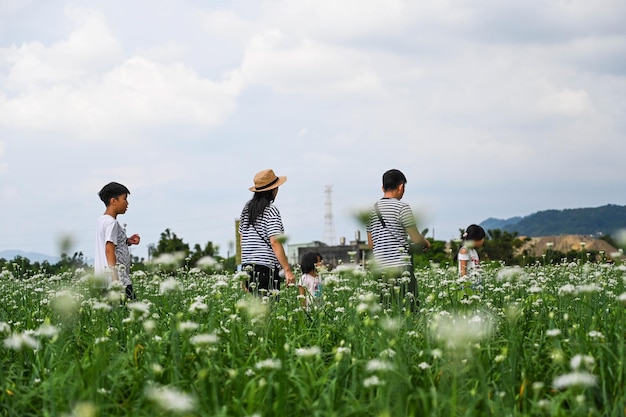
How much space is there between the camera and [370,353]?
4930 millimetres

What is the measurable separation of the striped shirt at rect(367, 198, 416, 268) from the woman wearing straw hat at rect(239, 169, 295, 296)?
1.06m

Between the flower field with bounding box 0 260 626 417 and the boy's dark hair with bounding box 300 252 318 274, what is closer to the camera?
the flower field with bounding box 0 260 626 417

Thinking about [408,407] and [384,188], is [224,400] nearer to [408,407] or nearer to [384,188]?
[408,407]

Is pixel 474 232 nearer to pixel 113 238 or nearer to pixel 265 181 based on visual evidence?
pixel 265 181

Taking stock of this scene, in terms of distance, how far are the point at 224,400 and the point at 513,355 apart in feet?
5.78

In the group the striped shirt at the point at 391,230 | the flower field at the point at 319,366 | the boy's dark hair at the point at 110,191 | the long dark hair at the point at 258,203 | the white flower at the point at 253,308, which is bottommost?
the flower field at the point at 319,366

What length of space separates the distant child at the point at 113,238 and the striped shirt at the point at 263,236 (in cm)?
121

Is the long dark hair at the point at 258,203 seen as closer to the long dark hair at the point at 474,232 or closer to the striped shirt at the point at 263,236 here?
the striped shirt at the point at 263,236

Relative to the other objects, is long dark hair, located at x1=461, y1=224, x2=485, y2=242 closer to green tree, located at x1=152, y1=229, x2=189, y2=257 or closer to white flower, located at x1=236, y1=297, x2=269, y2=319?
white flower, located at x1=236, y1=297, x2=269, y2=319

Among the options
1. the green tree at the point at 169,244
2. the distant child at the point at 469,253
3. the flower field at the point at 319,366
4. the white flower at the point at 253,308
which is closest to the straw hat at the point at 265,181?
the flower field at the point at 319,366

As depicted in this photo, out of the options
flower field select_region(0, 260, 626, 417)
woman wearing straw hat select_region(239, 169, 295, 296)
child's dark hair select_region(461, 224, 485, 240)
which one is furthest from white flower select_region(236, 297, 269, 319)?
child's dark hair select_region(461, 224, 485, 240)

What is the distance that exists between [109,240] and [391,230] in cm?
289

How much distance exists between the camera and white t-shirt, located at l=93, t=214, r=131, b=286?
708 centimetres

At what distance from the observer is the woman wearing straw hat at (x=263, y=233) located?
7.48 m
